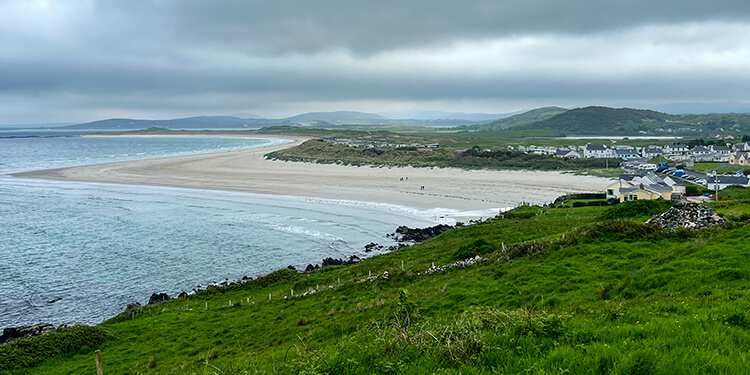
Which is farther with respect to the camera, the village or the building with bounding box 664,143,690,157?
the building with bounding box 664,143,690,157

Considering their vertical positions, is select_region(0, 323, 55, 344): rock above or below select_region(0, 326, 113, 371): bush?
below

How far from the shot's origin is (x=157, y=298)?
88.0 ft

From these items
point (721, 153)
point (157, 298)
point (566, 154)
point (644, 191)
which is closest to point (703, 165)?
point (721, 153)

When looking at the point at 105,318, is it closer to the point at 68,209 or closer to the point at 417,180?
the point at 68,209

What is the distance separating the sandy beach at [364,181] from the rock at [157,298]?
31527 mm

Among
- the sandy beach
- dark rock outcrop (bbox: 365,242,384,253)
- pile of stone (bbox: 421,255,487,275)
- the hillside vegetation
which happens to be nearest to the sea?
dark rock outcrop (bbox: 365,242,384,253)

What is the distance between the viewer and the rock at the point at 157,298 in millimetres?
26172

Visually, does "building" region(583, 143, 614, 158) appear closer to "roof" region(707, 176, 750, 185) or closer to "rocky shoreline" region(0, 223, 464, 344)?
"roof" region(707, 176, 750, 185)

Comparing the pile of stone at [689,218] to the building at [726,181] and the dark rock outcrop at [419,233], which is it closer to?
the dark rock outcrop at [419,233]

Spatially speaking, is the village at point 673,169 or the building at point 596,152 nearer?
the village at point 673,169

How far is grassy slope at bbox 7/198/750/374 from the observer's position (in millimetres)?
6766

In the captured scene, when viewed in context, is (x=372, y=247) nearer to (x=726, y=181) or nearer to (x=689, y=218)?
(x=689, y=218)

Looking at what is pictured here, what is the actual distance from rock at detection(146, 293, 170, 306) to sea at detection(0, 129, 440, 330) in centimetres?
97

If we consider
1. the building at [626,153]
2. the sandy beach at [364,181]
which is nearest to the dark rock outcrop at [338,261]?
the sandy beach at [364,181]
